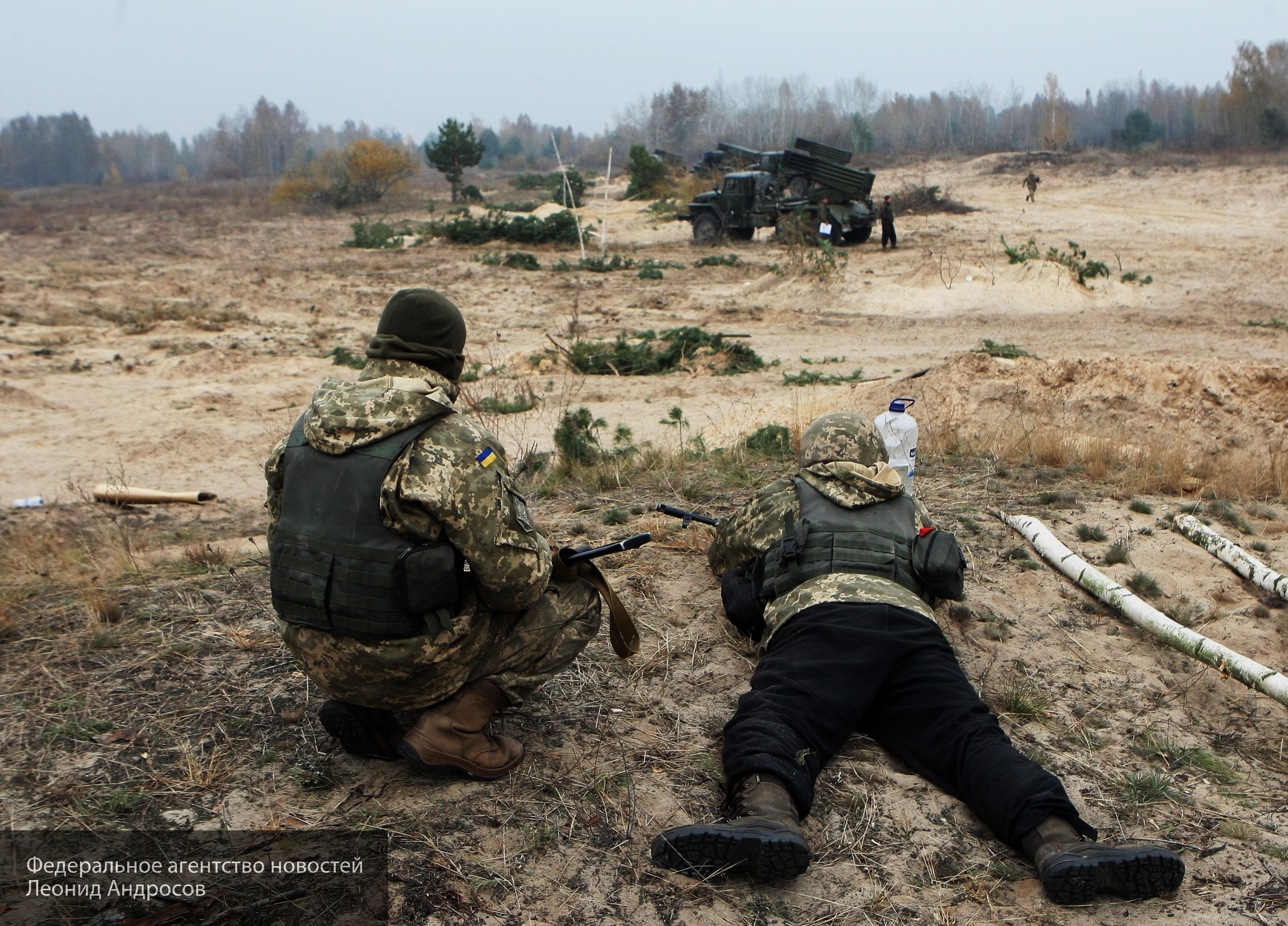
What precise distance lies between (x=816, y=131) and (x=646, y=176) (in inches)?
1522

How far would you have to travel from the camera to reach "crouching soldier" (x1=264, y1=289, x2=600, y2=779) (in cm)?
248

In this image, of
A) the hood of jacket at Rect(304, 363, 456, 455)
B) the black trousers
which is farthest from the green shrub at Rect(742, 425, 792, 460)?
the hood of jacket at Rect(304, 363, 456, 455)

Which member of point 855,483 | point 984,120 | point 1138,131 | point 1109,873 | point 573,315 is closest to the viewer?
point 1109,873

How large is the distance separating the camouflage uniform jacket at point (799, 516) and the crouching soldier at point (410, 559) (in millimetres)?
841

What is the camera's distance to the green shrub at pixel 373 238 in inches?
899

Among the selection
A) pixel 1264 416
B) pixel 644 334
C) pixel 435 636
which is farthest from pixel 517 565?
pixel 644 334

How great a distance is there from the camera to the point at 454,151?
118ft

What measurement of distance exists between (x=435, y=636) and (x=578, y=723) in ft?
2.50

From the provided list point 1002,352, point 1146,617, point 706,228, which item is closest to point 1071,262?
point 1002,352

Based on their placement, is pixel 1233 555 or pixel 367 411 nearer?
pixel 367 411

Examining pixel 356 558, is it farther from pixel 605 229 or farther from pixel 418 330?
pixel 605 229

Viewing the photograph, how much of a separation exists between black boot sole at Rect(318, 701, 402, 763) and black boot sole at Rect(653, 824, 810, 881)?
2.95 ft

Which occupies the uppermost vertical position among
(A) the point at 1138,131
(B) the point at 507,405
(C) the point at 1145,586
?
(A) the point at 1138,131

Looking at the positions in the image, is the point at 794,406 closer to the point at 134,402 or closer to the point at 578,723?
the point at 578,723
